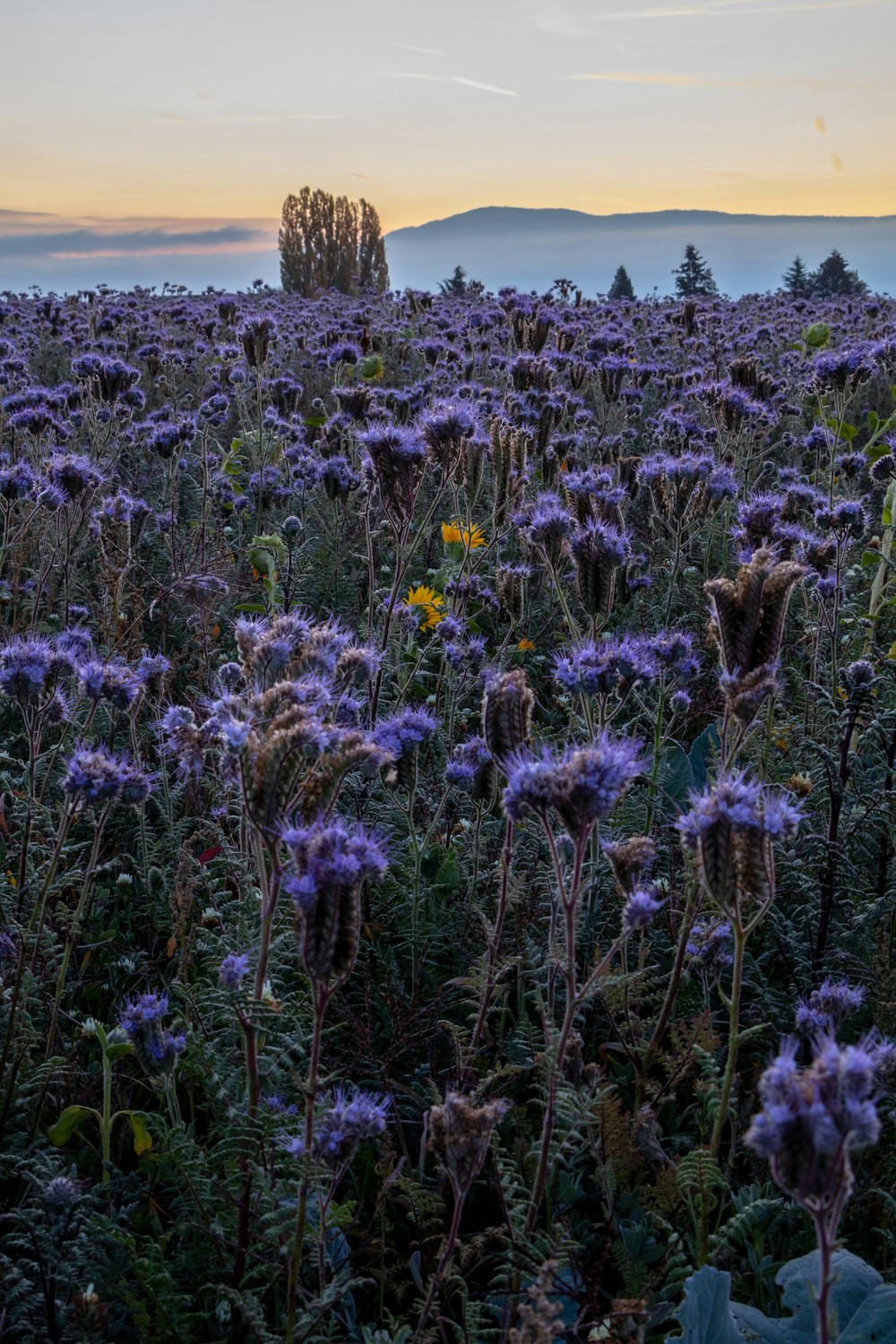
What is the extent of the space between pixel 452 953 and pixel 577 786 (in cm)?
165

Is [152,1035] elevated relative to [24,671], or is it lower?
lower

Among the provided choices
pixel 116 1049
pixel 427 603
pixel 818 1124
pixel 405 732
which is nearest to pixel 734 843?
pixel 818 1124

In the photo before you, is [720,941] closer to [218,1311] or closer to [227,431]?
[218,1311]

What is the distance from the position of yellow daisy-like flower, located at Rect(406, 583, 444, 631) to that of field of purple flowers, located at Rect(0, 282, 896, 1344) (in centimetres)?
11

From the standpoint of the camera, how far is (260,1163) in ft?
6.77

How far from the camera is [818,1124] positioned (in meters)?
1.21

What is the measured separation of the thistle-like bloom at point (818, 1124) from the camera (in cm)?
121

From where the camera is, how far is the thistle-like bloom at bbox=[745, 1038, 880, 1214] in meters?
1.21

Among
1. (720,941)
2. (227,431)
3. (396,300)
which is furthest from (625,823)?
(396,300)

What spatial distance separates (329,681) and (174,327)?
499 inches

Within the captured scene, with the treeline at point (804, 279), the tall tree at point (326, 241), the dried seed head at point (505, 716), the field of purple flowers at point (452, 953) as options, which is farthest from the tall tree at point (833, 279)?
the dried seed head at point (505, 716)

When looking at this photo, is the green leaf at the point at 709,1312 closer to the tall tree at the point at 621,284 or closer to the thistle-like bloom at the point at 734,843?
the thistle-like bloom at the point at 734,843

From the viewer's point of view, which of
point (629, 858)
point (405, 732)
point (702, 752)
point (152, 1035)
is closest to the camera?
point (629, 858)

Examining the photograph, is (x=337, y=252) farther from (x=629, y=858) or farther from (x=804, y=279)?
(x=629, y=858)
